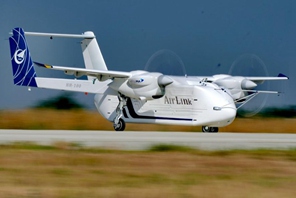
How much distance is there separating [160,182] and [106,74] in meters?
17.1

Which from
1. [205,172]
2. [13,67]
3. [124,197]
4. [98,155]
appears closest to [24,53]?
[13,67]

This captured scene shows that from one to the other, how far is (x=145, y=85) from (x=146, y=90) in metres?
0.21

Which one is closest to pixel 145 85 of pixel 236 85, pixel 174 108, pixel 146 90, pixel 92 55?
pixel 146 90

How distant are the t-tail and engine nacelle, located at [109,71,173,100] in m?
4.55

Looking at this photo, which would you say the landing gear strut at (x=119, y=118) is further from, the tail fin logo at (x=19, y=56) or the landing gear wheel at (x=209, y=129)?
the tail fin logo at (x=19, y=56)

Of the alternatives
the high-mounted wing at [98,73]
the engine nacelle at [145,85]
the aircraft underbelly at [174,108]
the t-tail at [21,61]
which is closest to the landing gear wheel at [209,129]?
the aircraft underbelly at [174,108]

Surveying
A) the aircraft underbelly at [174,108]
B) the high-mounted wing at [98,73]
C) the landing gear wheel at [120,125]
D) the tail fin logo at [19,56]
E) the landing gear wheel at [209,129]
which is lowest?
the landing gear wheel at [120,125]

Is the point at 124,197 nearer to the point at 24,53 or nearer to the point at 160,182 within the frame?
the point at 160,182

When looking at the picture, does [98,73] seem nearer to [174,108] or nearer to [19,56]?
[174,108]

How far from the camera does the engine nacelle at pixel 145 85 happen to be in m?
31.0

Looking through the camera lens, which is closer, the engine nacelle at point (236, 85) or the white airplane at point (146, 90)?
the white airplane at point (146, 90)

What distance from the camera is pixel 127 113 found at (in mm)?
32625

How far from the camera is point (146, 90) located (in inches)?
1222

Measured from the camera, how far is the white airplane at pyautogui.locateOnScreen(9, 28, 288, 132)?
30.3 m
